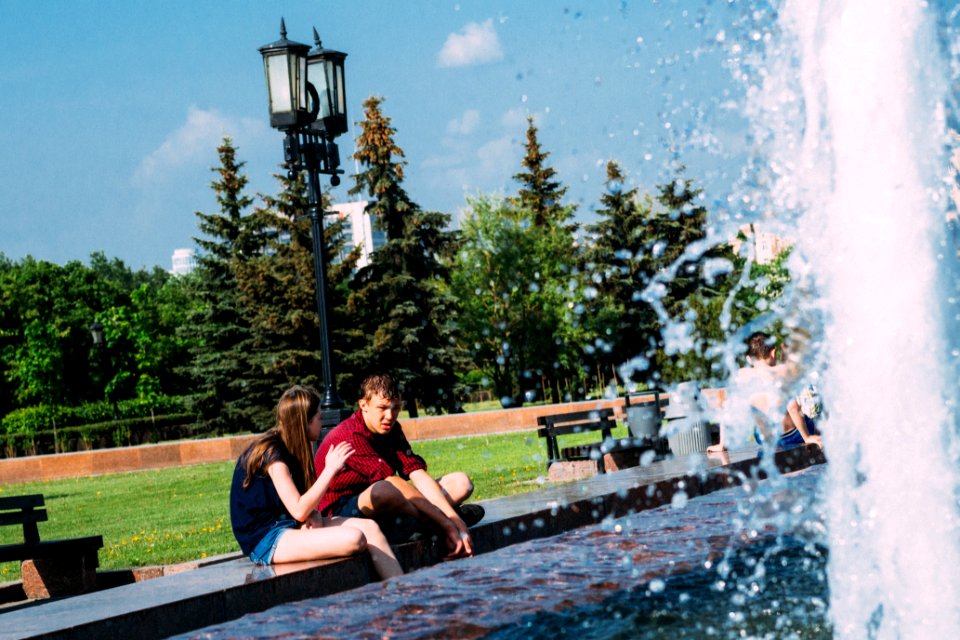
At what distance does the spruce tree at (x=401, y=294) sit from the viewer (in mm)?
43125

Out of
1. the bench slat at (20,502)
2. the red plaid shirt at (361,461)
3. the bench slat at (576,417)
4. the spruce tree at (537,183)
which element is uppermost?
the spruce tree at (537,183)

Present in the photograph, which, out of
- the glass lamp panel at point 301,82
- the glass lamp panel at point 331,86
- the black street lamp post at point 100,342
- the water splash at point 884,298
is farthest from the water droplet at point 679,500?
the black street lamp post at point 100,342

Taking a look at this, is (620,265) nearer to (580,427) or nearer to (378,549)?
(580,427)

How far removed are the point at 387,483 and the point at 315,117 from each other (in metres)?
5.67

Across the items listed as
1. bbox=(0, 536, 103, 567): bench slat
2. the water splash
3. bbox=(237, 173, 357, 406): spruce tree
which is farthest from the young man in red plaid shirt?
bbox=(237, 173, 357, 406): spruce tree

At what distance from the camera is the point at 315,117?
37.8 ft

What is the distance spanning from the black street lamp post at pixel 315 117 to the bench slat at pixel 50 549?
2415 millimetres

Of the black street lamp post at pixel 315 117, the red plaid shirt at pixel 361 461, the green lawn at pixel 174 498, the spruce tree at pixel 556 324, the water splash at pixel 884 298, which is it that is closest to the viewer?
the water splash at pixel 884 298

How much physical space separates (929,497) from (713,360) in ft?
105

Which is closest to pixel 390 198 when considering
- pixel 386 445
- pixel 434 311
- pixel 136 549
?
pixel 434 311

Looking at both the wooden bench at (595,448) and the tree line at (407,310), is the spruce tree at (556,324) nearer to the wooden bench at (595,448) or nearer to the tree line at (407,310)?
the tree line at (407,310)

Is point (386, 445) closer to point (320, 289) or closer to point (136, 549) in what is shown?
point (320, 289)

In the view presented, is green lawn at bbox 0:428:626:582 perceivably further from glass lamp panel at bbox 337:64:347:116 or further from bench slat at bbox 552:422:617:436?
glass lamp panel at bbox 337:64:347:116

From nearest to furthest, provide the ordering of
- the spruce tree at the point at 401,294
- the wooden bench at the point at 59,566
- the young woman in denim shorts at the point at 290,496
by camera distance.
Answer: the young woman in denim shorts at the point at 290,496 < the wooden bench at the point at 59,566 < the spruce tree at the point at 401,294
